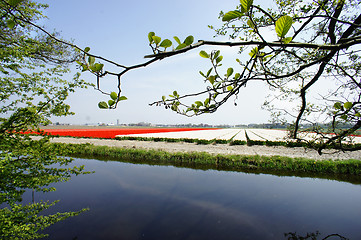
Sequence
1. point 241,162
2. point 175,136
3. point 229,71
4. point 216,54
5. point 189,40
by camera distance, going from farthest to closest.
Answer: point 175,136
point 241,162
point 229,71
point 216,54
point 189,40

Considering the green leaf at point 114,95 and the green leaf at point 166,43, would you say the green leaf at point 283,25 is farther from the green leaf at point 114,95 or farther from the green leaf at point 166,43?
the green leaf at point 114,95

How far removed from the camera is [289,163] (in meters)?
12.9

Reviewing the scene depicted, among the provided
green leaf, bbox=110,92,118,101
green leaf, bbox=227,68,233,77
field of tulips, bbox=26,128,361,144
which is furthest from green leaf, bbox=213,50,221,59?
field of tulips, bbox=26,128,361,144

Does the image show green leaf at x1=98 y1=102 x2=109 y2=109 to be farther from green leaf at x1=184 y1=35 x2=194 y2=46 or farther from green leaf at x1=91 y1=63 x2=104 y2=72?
green leaf at x1=184 y1=35 x2=194 y2=46

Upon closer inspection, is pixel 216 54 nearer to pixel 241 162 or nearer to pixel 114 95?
pixel 114 95

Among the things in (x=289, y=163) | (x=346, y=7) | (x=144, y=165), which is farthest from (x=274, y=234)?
(x=144, y=165)

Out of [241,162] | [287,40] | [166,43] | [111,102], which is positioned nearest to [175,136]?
[241,162]

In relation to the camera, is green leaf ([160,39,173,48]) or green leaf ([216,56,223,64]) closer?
green leaf ([160,39,173,48])

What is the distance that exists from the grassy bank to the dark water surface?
1.47 meters

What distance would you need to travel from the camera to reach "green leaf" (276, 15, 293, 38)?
2.57 ft

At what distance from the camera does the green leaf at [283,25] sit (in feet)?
2.57

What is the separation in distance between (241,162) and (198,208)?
7247 millimetres

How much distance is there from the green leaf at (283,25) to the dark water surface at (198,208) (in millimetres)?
6827

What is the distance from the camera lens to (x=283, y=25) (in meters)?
0.80
